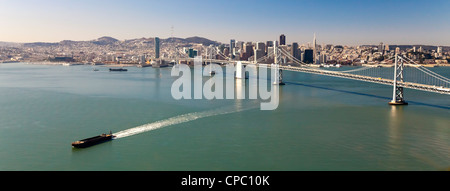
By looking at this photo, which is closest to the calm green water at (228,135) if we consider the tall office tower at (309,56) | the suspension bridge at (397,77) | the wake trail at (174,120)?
the wake trail at (174,120)

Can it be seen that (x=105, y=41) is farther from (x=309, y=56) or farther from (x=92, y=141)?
(x=92, y=141)

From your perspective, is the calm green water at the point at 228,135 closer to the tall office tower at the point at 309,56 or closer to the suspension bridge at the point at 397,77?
the suspension bridge at the point at 397,77

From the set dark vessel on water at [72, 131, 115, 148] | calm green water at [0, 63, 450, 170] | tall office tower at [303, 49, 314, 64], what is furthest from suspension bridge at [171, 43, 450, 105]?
tall office tower at [303, 49, 314, 64]

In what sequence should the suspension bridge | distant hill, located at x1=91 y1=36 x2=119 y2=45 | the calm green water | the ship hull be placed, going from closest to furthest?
the calm green water < the ship hull < the suspension bridge < distant hill, located at x1=91 y1=36 x2=119 y2=45

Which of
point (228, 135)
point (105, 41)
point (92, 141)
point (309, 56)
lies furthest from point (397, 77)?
point (105, 41)

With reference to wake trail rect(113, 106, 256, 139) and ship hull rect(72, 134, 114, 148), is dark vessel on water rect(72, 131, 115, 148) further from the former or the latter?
wake trail rect(113, 106, 256, 139)
